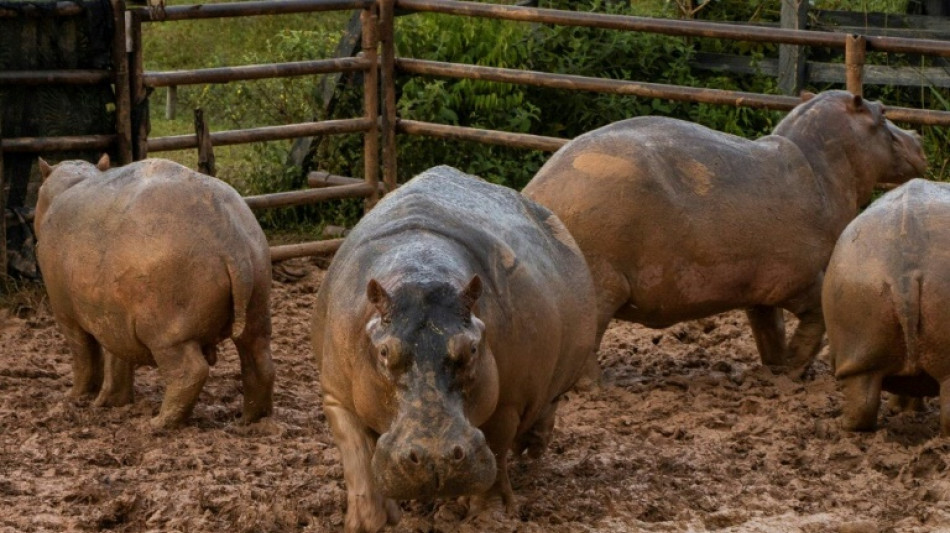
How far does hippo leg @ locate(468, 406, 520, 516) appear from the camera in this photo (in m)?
5.14

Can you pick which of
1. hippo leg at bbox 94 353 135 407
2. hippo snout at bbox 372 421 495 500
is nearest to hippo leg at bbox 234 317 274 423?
hippo leg at bbox 94 353 135 407

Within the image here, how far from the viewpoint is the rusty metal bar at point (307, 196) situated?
923 centimetres

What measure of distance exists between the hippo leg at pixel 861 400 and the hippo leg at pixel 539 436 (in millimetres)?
1180

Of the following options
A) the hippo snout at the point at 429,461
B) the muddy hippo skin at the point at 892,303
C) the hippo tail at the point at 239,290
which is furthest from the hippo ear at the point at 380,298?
the muddy hippo skin at the point at 892,303

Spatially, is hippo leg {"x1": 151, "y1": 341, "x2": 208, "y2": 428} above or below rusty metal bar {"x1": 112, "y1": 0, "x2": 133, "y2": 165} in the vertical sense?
below

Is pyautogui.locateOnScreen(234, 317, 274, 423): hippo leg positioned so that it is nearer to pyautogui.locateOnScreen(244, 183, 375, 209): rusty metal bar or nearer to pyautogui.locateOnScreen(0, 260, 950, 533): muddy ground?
pyautogui.locateOnScreen(0, 260, 950, 533): muddy ground

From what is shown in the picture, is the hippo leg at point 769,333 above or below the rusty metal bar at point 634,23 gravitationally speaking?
below

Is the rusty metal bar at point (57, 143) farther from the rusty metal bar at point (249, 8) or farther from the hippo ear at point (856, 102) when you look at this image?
the hippo ear at point (856, 102)

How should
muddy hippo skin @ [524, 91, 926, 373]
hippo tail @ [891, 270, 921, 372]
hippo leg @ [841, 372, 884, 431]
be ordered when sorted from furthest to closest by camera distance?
muddy hippo skin @ [524, 91, 926, 373], hippo leg @ [841, 372, 884, 431], hippo tail @ [891, 270, 921, 372]

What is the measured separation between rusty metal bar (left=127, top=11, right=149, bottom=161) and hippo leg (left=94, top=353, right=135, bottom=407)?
209cm

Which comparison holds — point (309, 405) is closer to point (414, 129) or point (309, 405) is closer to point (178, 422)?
A: point (178, 422)

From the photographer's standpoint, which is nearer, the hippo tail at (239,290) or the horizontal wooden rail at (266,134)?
the hippo tail at (239,290)

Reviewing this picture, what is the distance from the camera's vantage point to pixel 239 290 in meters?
6.32

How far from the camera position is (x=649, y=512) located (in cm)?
548
